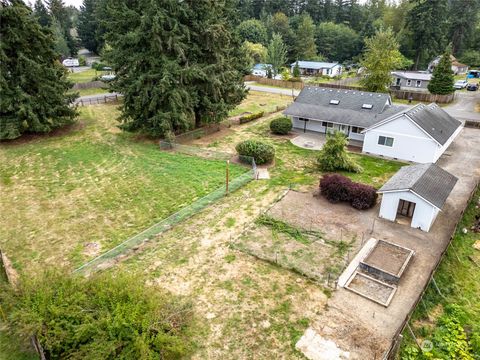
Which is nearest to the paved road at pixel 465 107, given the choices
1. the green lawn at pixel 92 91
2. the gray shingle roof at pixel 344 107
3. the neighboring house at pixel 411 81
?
the neighboring house at pixel 411 81

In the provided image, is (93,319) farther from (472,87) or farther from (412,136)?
(472,87)

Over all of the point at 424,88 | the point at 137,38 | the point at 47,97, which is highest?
the point at 137,38

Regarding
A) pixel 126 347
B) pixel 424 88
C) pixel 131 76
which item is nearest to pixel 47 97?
pixel 131 76

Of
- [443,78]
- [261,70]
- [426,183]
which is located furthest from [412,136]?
[261,70]

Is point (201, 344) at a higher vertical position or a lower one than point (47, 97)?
lower

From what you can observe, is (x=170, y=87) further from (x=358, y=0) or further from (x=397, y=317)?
(x=358, y=0)

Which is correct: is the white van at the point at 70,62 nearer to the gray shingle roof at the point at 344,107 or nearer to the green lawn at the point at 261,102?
the green lawn at the point at 261,102
